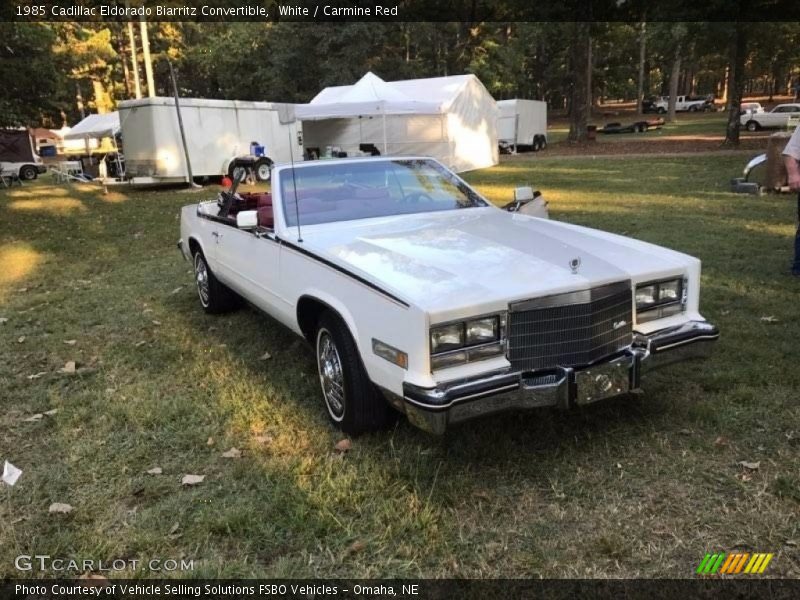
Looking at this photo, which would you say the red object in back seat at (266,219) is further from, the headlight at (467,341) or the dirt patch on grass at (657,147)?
the dirt patch on grass at (657,147)

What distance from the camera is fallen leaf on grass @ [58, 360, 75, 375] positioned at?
16.0ft

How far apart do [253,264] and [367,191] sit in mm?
997

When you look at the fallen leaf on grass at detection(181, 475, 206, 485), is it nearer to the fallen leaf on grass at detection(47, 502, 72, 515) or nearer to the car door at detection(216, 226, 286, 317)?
the fallen leaf on grass at detection(47, 502, 72, 515)

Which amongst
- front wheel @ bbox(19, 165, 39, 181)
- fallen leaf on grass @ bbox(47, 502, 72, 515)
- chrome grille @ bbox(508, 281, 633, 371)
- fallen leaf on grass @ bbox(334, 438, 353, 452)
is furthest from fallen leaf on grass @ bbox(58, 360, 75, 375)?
front wheel @ bbox(19, 165, 39, 181)

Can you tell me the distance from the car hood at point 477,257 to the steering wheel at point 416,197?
24cm

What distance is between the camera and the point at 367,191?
15.1ft

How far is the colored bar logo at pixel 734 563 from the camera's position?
2477mm

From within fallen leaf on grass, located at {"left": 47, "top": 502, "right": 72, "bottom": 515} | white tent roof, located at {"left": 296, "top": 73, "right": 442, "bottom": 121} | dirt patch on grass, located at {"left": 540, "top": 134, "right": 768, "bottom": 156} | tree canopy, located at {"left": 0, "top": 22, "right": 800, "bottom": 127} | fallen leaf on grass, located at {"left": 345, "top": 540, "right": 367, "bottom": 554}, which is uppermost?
tree canopy, located at {"left": 0, "top": 22, "right": 800, "bottom": 127}

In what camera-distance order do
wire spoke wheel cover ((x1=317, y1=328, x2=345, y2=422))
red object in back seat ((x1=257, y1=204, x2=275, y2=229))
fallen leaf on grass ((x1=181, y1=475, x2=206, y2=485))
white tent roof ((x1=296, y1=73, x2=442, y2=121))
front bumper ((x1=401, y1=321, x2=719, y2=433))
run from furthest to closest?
white tent roof ((x1=296, y1=73, x2=442, y2=121))
red object in back seat ((x1=257, y1=204, x2=275, y2=229))
wire spoke wheel cover ((x1=317, y1=328, x2=345, y2=422))
fallen leaf on grass ((x1=181, y1=475, x2=206, y2=485))
front bumper ((x1=401, y1=321, x2=719, y2=433))

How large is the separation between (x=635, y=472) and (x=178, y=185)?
Answer: 2013 cm

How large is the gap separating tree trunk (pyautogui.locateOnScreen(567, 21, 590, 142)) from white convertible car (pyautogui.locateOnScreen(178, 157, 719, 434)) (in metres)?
25.8

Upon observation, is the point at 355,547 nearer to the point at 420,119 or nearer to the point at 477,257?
the point at 477,257

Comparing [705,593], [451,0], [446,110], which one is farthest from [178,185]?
[451,0]

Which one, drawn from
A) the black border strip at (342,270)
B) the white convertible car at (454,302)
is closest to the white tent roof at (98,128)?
the white convertible car at (454,302)
